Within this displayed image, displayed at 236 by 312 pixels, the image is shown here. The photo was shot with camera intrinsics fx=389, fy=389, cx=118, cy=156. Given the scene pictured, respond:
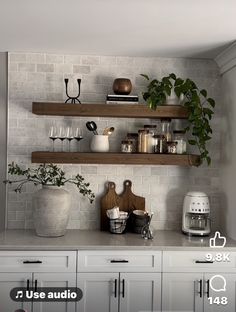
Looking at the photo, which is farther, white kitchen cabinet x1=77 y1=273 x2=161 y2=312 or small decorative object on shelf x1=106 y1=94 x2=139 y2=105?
small decorative object on shelf x1=106 y1=94 x2=139 y2=105

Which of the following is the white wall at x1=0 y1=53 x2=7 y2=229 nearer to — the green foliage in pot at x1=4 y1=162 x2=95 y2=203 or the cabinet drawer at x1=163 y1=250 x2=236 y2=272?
the green foliage in pot at x1=4 y1=162 x2=95 y2=203

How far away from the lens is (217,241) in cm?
296

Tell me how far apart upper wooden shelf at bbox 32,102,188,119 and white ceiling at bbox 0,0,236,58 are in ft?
1.56

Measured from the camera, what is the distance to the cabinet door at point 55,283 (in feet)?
8.93

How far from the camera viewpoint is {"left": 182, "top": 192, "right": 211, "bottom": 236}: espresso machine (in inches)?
122

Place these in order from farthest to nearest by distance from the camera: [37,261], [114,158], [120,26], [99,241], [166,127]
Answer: [166,127] → [114,158] → [99,241] → [37,261] → [120,26]

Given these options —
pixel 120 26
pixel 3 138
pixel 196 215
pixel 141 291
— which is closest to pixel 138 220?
pixel 196 215

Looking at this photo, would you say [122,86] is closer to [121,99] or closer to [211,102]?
[121,99]

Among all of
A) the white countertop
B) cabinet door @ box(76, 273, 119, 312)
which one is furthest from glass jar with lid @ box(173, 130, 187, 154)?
cabinet door @ box(76, 273, 119, 312)

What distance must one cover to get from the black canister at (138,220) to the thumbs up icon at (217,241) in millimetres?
532

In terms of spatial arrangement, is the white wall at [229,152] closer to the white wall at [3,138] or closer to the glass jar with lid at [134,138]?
the glass jar with lid at [134,138]

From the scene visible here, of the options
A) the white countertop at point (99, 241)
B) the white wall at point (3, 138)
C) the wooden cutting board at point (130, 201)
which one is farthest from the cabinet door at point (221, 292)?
the white wall at point (3, 138)

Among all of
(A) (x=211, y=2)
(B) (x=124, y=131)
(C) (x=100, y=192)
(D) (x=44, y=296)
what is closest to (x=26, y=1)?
(A) (x=211, y=2)

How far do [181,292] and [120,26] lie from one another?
1.90 metres
